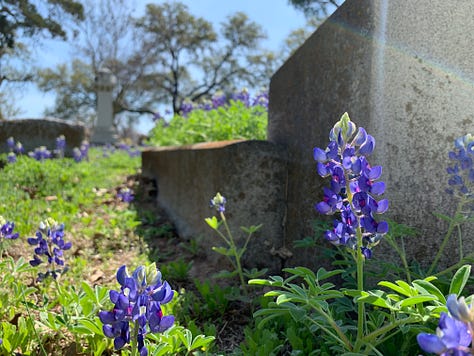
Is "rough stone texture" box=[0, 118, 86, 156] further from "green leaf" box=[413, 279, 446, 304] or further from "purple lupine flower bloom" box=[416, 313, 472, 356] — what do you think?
"purple lupine flower bloom" box=[416, 313, 472, 356]

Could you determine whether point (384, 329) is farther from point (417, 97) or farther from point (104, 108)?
point (104, 108)

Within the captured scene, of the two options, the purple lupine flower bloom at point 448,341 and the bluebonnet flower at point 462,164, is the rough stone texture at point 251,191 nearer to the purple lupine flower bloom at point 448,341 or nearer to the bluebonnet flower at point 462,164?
the bluebonnet flower at point 462,164

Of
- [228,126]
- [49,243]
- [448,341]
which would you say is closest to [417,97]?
[448,341]

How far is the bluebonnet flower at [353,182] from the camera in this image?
4.65 feet

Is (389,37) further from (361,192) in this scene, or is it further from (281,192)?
(281,192)

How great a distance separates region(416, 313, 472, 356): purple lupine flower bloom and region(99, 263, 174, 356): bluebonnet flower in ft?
2.55

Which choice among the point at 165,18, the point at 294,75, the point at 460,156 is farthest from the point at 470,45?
the point at 165,18

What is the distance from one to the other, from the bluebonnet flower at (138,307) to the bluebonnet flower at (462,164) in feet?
3.95

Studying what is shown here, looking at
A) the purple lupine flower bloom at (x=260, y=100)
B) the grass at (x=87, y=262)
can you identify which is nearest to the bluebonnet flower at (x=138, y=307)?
the grass at (x=87, y=262)

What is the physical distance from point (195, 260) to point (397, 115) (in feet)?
6.90

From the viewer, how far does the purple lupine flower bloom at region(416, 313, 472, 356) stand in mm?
800

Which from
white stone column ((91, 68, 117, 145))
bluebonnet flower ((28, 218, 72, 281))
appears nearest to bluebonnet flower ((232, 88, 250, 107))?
bluebonnet flower ((28, 218, 72, 281))

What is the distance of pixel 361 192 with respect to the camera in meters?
1.44

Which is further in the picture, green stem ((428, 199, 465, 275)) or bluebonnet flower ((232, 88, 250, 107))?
bluebonnet flower ((232, 88, 250, 107))
